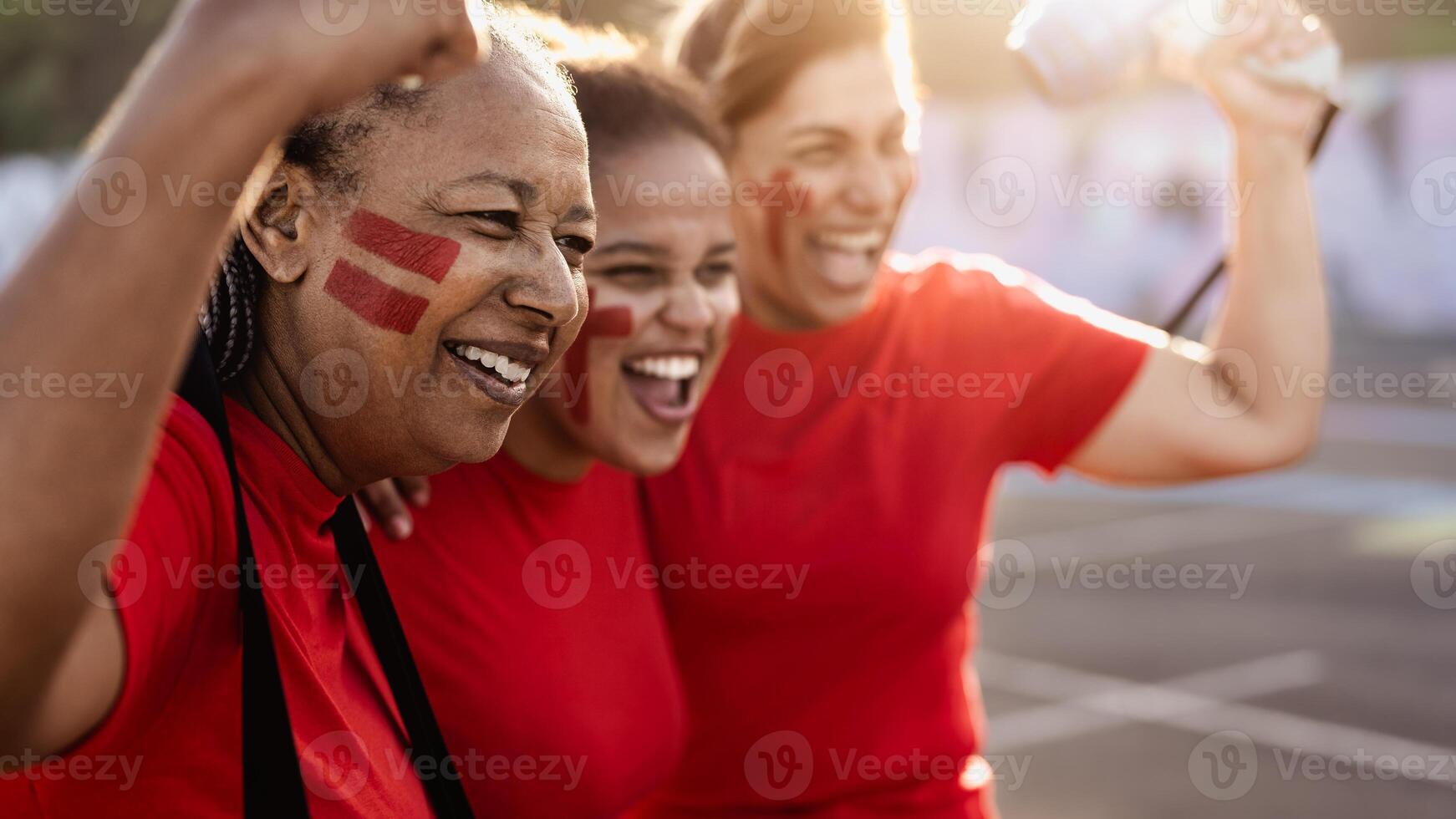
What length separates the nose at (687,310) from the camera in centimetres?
240

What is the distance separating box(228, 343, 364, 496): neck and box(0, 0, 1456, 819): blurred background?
13.8 inches

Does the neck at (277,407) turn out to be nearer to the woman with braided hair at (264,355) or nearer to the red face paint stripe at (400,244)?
the woman with braided hair at (264,355)

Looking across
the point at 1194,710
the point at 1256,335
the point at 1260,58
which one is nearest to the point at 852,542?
the point at 1256,335

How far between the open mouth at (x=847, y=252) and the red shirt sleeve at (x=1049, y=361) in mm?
238

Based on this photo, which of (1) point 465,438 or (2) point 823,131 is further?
(2) point 823,131

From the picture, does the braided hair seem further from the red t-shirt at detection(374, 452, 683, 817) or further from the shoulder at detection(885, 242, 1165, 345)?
the shoulder at detection(885, 242, 1165, 345)

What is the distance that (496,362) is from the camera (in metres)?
1.60

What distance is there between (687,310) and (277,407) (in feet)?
3.08

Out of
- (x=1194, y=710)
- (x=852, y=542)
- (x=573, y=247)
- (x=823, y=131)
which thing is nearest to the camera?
(x=573, y=247)

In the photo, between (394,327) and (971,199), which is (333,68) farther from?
(971,199)

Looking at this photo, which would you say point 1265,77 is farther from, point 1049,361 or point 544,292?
point 544,292

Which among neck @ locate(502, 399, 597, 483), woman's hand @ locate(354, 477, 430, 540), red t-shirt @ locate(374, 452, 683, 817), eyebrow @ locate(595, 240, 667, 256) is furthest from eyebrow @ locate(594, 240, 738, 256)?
woman's hand @ locate(354, 477, 430, 540)

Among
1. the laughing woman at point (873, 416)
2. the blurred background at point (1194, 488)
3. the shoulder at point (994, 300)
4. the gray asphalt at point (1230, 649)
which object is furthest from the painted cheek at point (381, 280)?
the gray asphalt at point (1230, 649)

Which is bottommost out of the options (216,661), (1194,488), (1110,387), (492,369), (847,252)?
(1194,488)
